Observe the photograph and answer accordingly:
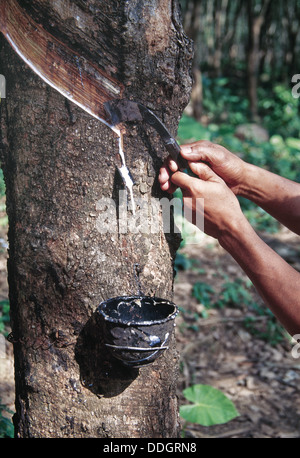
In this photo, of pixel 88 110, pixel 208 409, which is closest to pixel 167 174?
pixel 88 110

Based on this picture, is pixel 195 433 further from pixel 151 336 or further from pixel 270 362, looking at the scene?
pixel 151 336

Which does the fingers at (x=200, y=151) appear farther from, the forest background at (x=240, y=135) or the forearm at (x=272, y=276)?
the forest background at (x=240, y=135)

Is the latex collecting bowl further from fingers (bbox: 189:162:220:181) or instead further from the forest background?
the forest background

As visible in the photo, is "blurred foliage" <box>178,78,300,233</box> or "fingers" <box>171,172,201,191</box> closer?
"fingers" <box>171,172,201,191</box>

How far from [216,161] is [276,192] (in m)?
0.41

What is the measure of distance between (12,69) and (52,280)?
81 cm

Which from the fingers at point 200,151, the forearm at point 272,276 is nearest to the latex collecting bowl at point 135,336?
the forearm at point 272,276

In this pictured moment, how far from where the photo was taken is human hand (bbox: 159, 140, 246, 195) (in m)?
1.63

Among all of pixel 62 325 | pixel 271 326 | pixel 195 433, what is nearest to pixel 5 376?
pixel 195 433

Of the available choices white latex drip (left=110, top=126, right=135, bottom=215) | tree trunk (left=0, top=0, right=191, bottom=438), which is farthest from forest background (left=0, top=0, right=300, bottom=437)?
white latex drip (left=110, top=126, right=135, bottom=215)

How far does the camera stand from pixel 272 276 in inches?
59.0

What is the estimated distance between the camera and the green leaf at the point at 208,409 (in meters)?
2.34

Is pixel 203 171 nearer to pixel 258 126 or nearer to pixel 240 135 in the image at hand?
pixel 240 135

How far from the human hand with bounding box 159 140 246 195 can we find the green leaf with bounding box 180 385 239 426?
4.31ft
